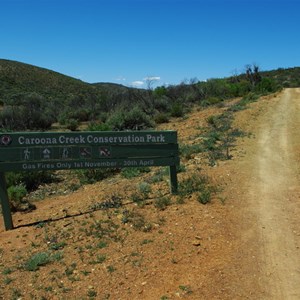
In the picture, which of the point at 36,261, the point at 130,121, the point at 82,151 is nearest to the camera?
the point at 36,261

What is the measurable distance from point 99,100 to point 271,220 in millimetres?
30911

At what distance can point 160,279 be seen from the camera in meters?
5.21

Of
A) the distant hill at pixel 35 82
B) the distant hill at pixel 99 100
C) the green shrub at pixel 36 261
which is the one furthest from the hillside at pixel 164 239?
the distant hill at pixel 35 82

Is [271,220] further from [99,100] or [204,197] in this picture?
[99,100]

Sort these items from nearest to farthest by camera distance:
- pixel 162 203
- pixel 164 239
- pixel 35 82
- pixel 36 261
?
pixel 36 261 → pixel 164 239 → pixel 162 203 → pixel 35 82

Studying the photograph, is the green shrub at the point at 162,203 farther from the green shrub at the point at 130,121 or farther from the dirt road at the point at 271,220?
the green shrub at the point at 130,121

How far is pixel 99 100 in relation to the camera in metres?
36.5

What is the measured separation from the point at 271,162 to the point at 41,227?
19.9ft

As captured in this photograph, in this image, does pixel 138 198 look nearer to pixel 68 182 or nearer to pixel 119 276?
pixel 119 276

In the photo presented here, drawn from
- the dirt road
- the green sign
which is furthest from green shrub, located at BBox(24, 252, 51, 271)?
the dirt road

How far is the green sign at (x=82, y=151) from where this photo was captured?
7488 mm

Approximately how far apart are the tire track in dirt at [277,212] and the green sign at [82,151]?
1877mm

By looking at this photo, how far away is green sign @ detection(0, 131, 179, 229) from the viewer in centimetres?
749

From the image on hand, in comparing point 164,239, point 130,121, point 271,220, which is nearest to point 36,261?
point 164,239
